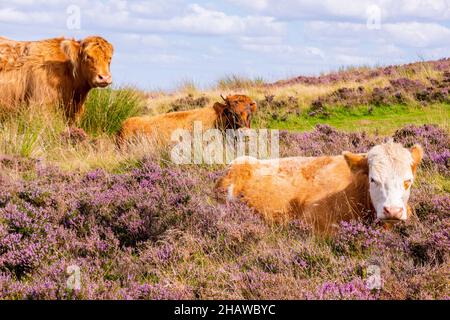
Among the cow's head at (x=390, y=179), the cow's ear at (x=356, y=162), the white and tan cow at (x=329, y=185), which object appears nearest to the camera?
the cow's head at (x=390, y=179)

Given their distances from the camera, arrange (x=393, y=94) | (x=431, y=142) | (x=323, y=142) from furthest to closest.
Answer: (x=393, y=94) < (x=323, y=142) < (x=431, y=142)

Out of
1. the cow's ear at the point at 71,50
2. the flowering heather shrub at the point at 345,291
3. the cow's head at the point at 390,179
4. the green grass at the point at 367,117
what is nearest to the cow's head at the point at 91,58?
the cow's ear at the point at 71,50

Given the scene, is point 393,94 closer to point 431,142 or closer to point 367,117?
point 367,117

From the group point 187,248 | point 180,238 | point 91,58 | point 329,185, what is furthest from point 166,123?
point 187,248

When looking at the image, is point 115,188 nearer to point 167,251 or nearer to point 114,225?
point 114,225

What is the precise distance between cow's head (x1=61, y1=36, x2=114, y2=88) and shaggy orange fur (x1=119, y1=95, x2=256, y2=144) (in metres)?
1.19

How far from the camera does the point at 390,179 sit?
19.9 feet

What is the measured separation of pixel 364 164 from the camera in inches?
262

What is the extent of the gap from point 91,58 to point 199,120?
2.77 metres

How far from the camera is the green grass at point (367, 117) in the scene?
17016 mm

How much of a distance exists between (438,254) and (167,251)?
2521 millimetres

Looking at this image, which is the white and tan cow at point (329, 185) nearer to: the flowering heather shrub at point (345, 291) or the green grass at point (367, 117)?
the flowering heather shrub at point (345, 291)

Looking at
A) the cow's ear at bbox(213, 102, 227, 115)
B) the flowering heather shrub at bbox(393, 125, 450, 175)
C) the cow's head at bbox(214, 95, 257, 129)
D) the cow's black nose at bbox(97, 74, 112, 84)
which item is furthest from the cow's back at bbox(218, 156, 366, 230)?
the cow's black nose at bbox(97, 74, 112, 84)

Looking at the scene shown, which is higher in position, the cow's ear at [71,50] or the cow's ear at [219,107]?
the cow's ear at [71,50]
